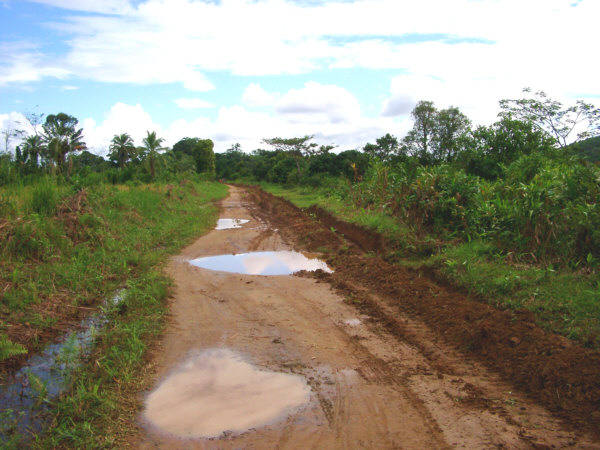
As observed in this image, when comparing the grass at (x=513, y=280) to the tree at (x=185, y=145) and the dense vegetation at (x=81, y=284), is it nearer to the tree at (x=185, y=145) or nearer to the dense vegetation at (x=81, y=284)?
the dense vegetation at (x=81, y=284)

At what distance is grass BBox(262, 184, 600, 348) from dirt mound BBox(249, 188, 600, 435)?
7.4 inches

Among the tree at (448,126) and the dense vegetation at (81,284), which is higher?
the tree at (448,126)

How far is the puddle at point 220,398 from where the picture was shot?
12.2 feet

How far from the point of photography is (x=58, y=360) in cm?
497

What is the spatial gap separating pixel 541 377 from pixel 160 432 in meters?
3.50

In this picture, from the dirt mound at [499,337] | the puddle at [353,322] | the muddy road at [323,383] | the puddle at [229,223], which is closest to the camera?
the muddy road at [323,383]

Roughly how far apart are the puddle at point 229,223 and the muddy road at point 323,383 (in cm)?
839

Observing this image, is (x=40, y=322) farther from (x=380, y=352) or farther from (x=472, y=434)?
(x=472, y=434)

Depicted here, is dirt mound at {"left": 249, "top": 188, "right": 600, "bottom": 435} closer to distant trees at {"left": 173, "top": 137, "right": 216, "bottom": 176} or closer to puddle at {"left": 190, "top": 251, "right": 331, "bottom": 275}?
puddle at {"left": 190, "top": 251, "right": 331, "bottom": 275}

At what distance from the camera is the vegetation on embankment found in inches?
152

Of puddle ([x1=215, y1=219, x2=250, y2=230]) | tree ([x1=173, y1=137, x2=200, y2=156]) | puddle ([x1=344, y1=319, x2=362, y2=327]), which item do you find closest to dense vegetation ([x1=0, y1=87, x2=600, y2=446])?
puddle ([x1=215, y1=219, x2=250, y2=230])

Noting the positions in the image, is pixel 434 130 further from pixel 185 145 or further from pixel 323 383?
pixel 185 145

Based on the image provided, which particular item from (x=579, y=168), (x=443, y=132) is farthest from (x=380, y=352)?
(x=443, y=132)

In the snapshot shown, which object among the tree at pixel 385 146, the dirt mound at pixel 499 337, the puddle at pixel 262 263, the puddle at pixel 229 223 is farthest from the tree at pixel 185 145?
the dirt mound at pixel 499 337
